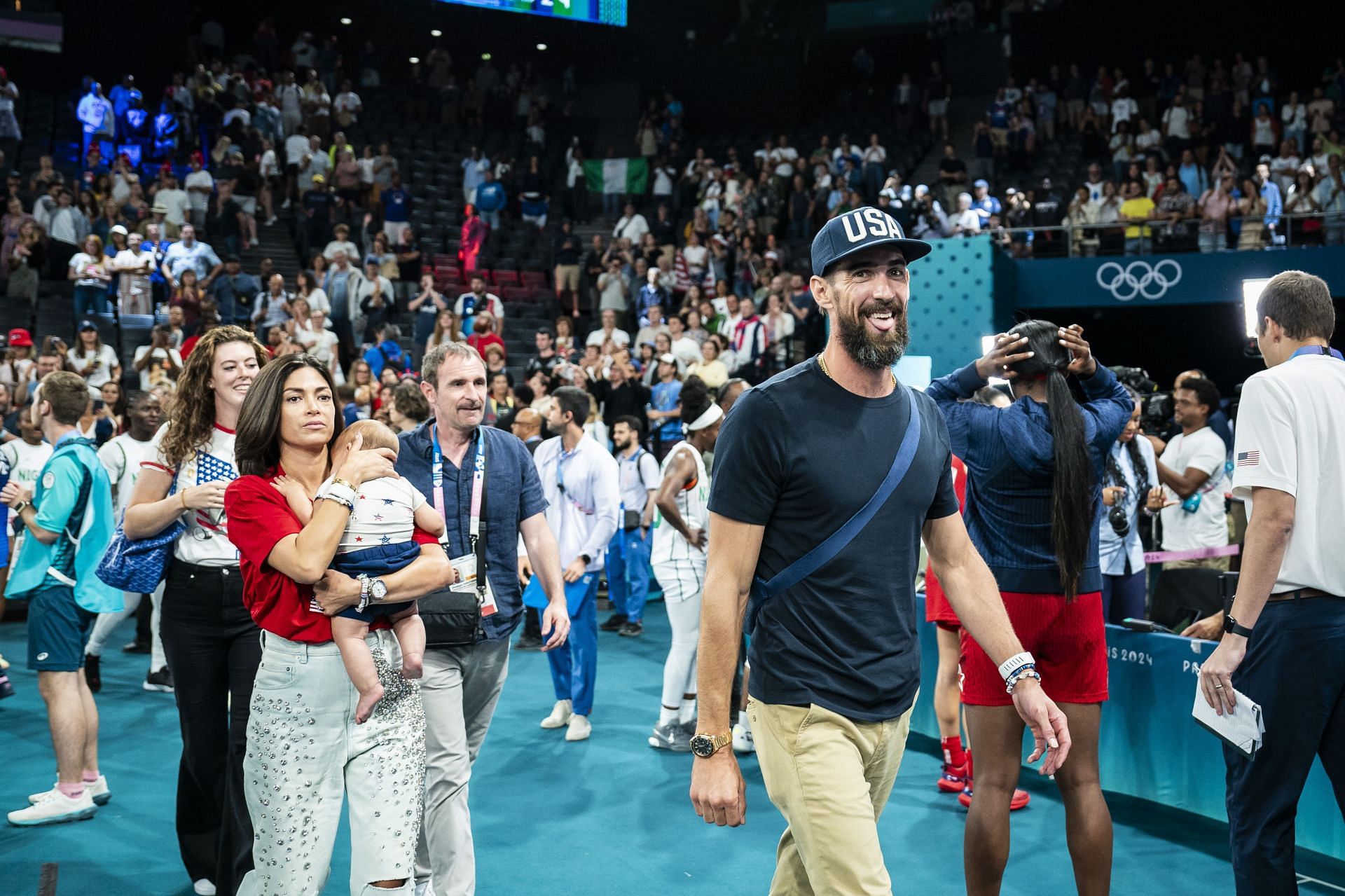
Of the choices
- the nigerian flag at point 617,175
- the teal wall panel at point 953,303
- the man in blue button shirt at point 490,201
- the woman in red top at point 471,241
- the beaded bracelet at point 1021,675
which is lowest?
the beaded bracelet at point 1021,675

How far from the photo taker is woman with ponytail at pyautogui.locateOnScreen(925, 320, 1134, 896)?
349 centimetres

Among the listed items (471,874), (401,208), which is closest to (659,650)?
(471,874)

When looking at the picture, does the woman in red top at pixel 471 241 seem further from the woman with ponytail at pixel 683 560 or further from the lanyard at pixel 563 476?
the woman with ponytail at pixel 683 560

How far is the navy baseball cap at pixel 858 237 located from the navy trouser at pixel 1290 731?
1.51 metres

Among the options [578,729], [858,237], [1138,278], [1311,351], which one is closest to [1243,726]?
[1311,351]

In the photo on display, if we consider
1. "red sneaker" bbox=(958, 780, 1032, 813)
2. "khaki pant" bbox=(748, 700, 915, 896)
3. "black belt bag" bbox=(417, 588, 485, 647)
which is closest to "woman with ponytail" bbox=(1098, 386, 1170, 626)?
"red sneaker" bbox=(958, 780, 1032, 813)

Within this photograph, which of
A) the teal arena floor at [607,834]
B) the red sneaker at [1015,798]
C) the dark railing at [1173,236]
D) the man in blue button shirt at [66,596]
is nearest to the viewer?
the teal arena floor at [607,834]

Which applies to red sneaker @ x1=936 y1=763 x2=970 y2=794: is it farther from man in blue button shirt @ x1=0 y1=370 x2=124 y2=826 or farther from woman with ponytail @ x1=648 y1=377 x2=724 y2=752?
man in blue button shirt @ x1=0 y1=370 x2=124 y2=826

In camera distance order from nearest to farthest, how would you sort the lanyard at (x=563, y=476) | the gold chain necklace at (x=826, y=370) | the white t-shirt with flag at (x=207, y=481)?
the gold chain necklace at (x=826, y=370) < the white t-shirt with flag at (x=207, y=481) < the lanyard at (x=563, y=476)

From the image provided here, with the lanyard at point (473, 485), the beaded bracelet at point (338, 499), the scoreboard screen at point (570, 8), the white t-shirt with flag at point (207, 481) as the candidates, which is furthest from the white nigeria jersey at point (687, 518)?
the scoreboard screen at point (570, 8)

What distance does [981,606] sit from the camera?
9.15 feet

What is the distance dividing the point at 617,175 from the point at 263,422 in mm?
19857

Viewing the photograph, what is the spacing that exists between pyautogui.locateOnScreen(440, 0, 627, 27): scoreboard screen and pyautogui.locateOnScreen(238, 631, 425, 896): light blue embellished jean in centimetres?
2134

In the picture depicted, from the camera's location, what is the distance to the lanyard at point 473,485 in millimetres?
3973
